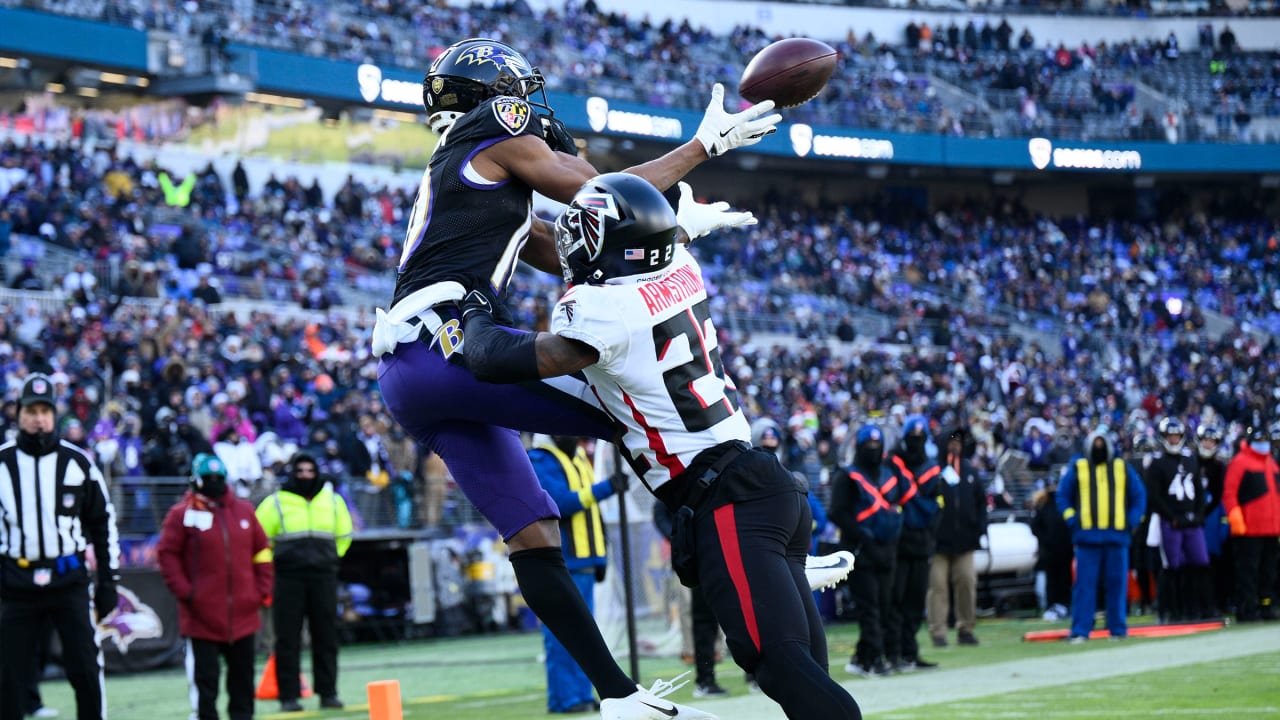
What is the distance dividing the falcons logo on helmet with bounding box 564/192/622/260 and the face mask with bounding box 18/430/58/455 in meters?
5.01

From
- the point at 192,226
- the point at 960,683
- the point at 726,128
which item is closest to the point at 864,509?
the point at 960,683

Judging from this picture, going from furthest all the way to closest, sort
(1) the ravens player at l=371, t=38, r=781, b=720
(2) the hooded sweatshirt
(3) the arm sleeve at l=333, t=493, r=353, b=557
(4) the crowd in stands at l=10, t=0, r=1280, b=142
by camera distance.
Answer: (4) the crowd in stands at l=10, t=0, r=1280, b=142 < (2) the hooded sweatshirt < (3) the arm sleeve at l=333, t=493, r=353, b=557 < (1) the ravens player at l=371, t=38, r=781, b=720

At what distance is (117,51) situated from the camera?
2806 cm

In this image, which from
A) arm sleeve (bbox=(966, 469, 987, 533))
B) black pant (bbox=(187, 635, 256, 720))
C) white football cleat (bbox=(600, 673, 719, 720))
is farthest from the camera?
arm sleeve (bbox=(966, 469, 987, 533))

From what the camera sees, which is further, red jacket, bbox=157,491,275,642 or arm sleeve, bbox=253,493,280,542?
arm sleeve, bbox=253,493,280,542

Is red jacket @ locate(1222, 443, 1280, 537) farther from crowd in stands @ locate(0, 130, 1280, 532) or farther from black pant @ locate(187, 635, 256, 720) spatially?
black pant @ locate(187, 635, 256, 720)

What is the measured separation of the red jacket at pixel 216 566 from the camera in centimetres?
1013

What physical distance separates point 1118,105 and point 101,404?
33.2 metres

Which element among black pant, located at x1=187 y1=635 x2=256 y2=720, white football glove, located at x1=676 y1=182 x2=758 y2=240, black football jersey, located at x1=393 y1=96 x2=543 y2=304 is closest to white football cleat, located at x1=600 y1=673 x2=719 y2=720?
black football jersey, located at x1=393 y1=96 x2=543 y2=304

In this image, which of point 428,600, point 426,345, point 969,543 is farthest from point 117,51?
point 426,345

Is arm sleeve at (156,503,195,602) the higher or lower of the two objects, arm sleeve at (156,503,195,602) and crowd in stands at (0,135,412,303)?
the lower

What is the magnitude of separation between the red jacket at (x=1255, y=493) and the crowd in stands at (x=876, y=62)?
20273 mm

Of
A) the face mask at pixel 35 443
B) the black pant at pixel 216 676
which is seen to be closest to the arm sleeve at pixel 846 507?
the black pant at pixel 216 676

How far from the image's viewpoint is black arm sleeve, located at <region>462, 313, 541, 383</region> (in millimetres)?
4609
